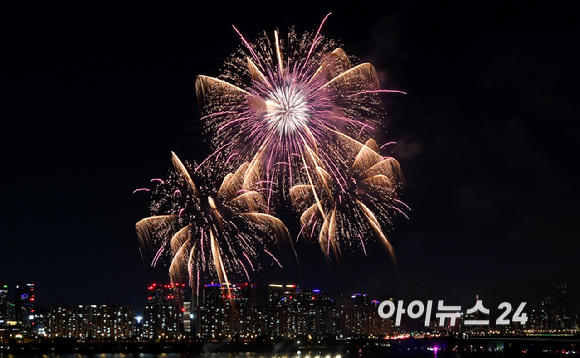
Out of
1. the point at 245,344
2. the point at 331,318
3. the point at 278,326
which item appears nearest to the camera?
the point at 245,344

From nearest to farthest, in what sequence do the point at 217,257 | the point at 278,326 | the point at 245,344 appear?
1. the point at 217,257
2. the point at 245,344
3. the point at 278,326

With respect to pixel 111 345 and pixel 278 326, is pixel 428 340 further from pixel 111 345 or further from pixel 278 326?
→ pixel 111 345

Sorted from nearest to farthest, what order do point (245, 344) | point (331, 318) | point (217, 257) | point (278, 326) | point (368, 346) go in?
point (217, 257) < point (245, 344) < point (368, 346) < point (278, 326) < point (331, 318)

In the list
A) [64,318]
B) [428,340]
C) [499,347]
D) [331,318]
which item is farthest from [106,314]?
[499,347]

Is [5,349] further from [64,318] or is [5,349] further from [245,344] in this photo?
[245,344]

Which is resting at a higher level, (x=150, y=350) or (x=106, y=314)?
(x=106, y=314)

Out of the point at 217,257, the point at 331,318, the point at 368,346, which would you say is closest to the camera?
the point at 217,257

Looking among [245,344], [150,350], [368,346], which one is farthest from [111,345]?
[368,346]

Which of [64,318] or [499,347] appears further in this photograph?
[64,318]

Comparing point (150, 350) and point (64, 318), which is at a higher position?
point (64, 318)
